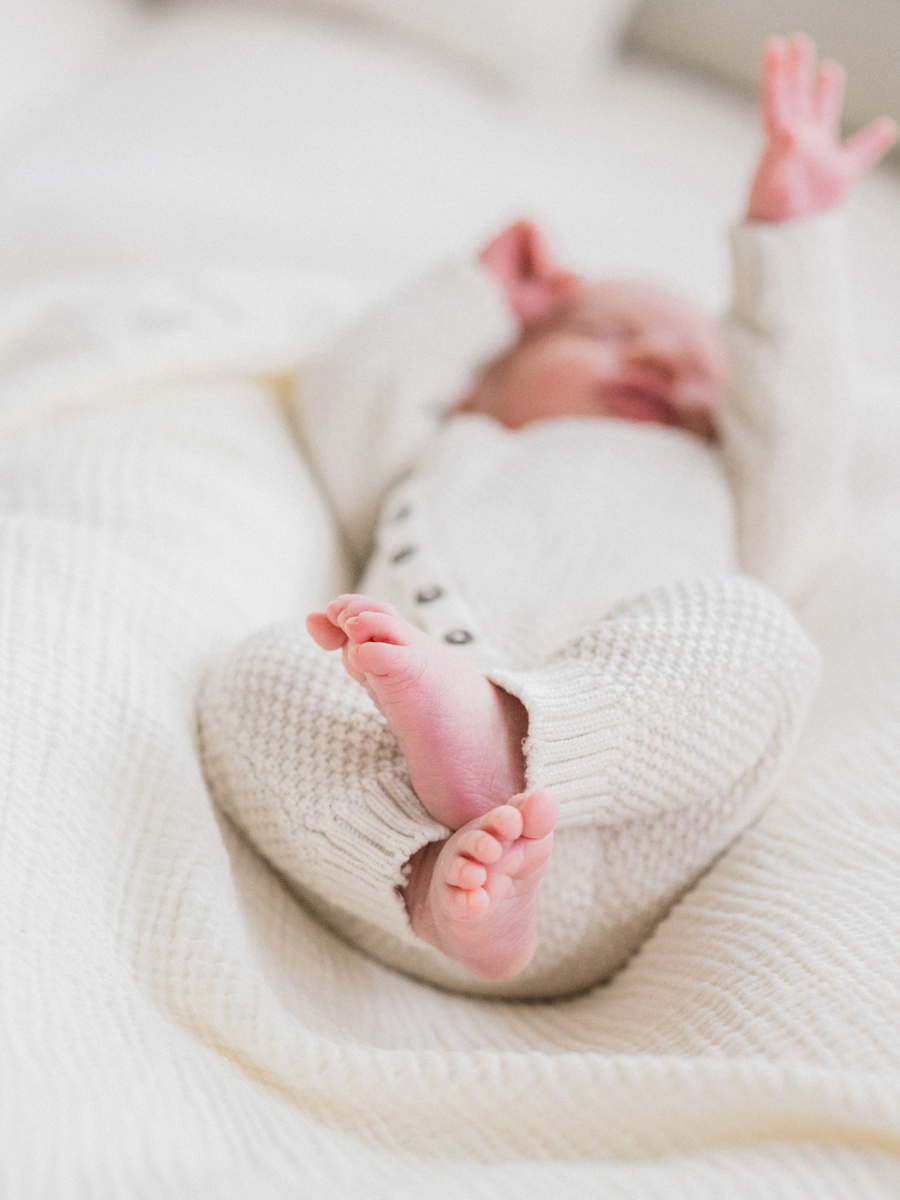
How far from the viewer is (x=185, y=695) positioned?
0.70 metres

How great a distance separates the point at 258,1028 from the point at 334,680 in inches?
8.0

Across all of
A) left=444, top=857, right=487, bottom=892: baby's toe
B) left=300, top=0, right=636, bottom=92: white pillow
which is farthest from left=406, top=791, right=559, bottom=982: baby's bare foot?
left=300, top=0, right=636, bottom=92: white pillow

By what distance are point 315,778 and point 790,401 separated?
1.91 feet

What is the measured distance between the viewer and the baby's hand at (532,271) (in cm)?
112

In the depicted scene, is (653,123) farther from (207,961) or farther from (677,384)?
(207,961)

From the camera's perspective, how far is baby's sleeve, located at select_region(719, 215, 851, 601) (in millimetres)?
940

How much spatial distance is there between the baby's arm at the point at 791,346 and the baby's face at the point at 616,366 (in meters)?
0.06

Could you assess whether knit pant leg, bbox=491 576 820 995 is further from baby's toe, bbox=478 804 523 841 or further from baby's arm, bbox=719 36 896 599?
baby's arm, bbox=719 36 896 599

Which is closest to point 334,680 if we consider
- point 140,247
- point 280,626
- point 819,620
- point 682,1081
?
point 280,626

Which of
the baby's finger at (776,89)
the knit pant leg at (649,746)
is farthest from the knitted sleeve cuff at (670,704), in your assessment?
the baby's finger at (776,89)

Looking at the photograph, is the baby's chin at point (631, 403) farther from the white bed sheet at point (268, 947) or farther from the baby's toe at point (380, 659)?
the baby's toe at point (380, 659)

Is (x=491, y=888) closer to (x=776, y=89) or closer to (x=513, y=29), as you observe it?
(x=776, y=89)

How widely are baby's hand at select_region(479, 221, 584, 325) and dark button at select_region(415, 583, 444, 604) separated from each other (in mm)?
458

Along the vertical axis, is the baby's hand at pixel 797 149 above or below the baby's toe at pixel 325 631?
above
